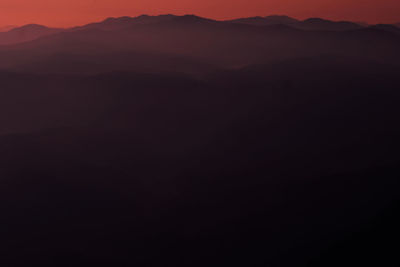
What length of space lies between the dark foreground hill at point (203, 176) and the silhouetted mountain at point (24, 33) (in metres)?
24.9

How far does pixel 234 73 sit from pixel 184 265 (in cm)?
1604

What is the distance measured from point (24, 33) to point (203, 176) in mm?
41375

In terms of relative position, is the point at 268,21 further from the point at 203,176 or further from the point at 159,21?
the point at 203,176

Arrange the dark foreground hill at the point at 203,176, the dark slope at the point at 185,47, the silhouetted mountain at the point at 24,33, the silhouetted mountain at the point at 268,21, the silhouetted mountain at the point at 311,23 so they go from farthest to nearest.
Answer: the silhouetted mountain at the point at 268,21 → the silhouetted mountain at the point at 24,33 → the silhouetted mountain at the point at 311,23 → the dark slope at the point at 185,47 → the dark foreground hill at the point at 203,176

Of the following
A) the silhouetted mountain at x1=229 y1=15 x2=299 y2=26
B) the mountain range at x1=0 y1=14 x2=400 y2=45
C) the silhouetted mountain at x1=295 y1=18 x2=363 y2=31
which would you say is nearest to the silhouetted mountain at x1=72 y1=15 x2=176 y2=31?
the mountain range at x1=0 y1=14 x2=400 y2=45

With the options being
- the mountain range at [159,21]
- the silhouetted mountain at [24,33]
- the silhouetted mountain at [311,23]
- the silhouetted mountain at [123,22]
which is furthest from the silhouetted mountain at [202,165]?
the silhouetted mountain at [123,22]

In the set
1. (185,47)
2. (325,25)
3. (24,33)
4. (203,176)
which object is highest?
(325,25)

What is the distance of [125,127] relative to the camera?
14.1 m

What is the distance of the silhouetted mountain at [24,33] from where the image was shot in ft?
130

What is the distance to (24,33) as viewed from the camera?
43.6 m

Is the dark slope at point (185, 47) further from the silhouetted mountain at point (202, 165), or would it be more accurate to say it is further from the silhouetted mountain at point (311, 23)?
the silhouetted mountain at point (202, 165)

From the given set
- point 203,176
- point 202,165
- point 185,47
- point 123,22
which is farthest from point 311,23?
point 203,176

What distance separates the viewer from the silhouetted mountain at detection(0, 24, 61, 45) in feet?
130

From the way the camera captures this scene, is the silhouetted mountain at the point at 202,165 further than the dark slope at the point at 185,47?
No
